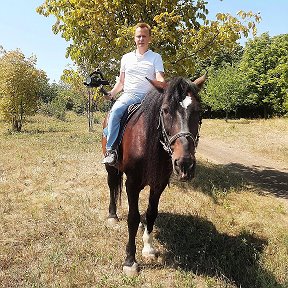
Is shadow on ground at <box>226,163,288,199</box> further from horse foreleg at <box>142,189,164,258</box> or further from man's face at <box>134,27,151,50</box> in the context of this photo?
man's face at <box>134,27,151,50</box>

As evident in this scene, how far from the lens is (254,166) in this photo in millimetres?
13680

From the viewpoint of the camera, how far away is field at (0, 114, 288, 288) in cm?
457

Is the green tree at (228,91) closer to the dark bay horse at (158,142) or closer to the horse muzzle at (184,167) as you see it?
the dark bay horse at (158,142)

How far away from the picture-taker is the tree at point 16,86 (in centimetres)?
2584

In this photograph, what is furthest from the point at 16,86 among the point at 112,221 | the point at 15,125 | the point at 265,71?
the point at 265,71

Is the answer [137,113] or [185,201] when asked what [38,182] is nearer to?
[185,201]

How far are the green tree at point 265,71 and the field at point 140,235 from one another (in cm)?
3763

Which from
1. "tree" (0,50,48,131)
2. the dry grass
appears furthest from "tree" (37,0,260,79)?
"tree" (0,50,48,131)

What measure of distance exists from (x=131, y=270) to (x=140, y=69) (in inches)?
122

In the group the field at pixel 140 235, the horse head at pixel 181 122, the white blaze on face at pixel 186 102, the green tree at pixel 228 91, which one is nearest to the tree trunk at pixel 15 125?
the field at pixel 140 235

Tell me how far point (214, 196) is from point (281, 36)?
143ft

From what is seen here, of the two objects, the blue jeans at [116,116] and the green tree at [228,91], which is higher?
the green tree at [228,91]

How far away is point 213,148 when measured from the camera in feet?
61.0

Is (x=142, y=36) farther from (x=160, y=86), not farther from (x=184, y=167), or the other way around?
(x=184, y=167)
